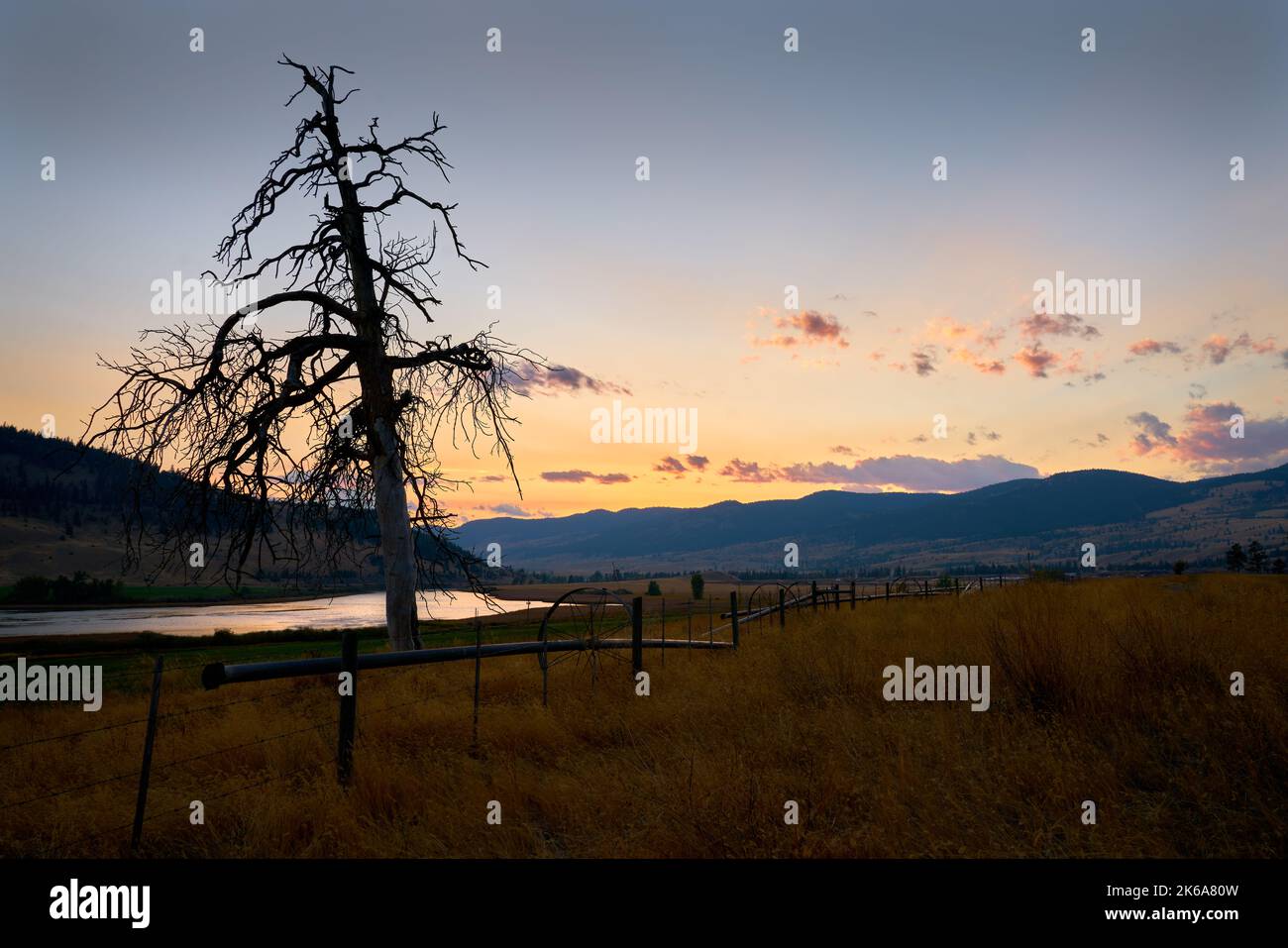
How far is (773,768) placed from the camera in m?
6.69

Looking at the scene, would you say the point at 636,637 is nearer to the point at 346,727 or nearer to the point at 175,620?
the point at 346,727

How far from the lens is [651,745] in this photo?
25.6ft

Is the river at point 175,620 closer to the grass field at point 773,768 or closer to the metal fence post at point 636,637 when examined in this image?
the metal fence post at point 636,637

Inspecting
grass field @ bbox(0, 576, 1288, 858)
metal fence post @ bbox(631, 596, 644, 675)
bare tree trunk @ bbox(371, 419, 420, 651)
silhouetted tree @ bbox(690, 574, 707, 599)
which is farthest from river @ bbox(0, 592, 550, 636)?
silhouetted tree @ bbox(690, 574, 707, 599)

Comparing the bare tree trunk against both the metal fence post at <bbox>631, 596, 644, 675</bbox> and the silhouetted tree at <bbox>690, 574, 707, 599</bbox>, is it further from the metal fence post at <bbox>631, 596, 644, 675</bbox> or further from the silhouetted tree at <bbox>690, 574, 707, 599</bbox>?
the silhouetted tree at <bbox>690, 574, 707, 599</bbox>

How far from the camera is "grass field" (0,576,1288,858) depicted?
211 inches

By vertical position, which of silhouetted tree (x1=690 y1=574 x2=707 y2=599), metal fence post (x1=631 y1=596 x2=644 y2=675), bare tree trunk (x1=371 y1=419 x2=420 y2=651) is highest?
bare tree trunk (x1=371 y1=419 x2=420 y2=651)

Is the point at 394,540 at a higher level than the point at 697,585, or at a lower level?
higher

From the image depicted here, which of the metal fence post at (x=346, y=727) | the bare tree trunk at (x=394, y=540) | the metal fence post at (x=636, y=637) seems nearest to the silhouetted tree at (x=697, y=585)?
the bare tree trunk at (x=394, y=540)

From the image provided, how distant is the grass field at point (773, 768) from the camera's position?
537 cm

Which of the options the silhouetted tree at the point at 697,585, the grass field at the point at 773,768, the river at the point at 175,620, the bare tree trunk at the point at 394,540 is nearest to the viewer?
the grass field at the point at 773,768

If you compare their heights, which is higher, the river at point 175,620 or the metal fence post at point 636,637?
the metal fence post at point 636,637

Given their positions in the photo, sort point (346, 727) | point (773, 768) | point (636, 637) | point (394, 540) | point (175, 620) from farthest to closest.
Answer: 1. point (175, 620)
2. point (394, 540)
3. point (636, 637)
4. point (346, 727)
5. point (773, 768)

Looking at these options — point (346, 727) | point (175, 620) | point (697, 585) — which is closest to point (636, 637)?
point (346, 727)
